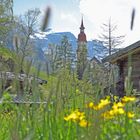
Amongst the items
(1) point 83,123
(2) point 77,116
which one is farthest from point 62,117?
(1) point 83,123

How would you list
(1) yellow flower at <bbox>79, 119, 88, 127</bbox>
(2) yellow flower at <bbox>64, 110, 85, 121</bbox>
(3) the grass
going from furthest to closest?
(2) yellow flower at <bbox>64, 110, 85, 121</bbox> < (1) yellow flower at <bbox>79, 119, 88, 127</bbox> < (3) the grass

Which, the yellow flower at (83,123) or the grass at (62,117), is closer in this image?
the grass at (62,117)

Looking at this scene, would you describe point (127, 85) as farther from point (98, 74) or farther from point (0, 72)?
point (0, 72)

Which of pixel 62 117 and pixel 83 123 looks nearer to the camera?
pixel 83 123

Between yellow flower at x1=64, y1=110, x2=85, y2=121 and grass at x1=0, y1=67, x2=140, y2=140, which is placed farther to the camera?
yellow flower at x1=64, y1=110, x2=85, y2=121

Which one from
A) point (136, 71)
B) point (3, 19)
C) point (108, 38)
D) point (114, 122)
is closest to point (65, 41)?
point (108, 38)

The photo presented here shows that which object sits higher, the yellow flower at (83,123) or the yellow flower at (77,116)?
the yellow flower at (77,116)

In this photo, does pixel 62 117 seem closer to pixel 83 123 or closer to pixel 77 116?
pixel 77 116

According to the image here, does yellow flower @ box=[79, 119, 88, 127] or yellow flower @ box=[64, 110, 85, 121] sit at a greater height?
yellow flower @ box=[64, 110, 85, 121]

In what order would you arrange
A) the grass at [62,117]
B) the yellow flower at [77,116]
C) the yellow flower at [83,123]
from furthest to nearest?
the yellow flower at [77,116] → the yellow flower at [83,123] → the grass at [62,117]

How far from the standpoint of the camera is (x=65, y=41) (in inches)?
3063

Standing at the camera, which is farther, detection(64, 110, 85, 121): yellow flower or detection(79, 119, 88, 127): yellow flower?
detection(64, 110, 85, 121): yellow flower

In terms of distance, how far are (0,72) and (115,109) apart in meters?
0.70

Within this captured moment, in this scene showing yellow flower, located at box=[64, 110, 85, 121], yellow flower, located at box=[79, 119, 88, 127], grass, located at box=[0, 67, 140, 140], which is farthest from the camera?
yellow flower, located at box=[64, 110, 85, 121]
